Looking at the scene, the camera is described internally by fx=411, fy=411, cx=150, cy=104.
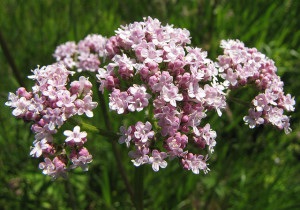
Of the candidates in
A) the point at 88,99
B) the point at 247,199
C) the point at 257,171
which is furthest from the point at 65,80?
the point at 257,171

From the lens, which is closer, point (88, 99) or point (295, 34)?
point (88, 99)

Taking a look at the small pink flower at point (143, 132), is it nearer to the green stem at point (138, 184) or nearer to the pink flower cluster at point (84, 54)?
the green stem at point (138, 184)

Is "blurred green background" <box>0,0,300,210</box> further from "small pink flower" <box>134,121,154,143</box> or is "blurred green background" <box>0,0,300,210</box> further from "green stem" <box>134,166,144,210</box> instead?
"small pink flower" <box>134,121,154,143</box>

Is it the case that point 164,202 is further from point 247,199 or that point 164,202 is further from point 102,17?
point 102,17

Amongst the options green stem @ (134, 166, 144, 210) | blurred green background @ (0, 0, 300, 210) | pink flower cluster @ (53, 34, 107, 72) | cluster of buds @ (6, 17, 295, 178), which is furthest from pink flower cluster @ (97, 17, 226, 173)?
blurred green background @ (0, 0, 300, 210)

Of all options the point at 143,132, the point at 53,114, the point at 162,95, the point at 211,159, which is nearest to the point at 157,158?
the point at 143,132

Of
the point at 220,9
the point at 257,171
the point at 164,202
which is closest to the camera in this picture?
the point at 164,202

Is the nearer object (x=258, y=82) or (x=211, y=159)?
(x=258, y=82)

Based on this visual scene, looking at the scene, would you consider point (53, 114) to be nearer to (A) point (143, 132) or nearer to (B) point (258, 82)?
(A) point (143, 132)
